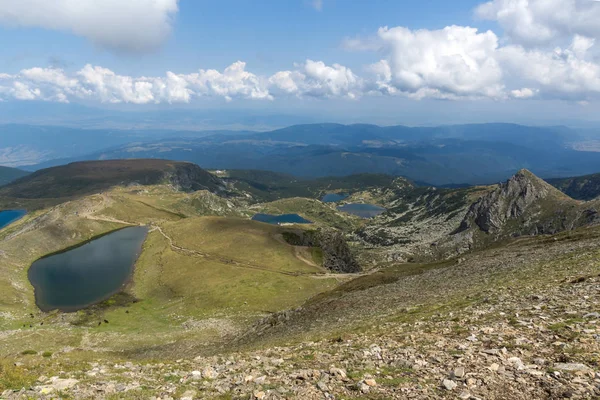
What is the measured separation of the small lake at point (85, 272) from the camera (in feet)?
333

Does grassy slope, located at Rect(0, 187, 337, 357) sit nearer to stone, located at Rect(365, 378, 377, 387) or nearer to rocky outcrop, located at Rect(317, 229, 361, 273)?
rocky outcrop, located at Rect(317, 229, 361, 273)

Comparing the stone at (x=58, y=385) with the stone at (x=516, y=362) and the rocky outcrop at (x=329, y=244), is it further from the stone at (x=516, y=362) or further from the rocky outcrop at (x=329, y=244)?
the rocky outcrop at (x=329, y=244)

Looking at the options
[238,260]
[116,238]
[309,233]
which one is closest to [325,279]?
[238,260]

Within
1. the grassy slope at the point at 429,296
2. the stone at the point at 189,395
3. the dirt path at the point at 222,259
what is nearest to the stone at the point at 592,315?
the grassy slope at the point at 429,296

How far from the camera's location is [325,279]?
101 metres

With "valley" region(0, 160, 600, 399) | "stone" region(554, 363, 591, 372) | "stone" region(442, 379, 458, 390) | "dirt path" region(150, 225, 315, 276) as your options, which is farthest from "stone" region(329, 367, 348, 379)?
"dirt path" region(150, 225, 315, 276)

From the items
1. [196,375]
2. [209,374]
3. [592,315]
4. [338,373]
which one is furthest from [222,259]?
[592,315]

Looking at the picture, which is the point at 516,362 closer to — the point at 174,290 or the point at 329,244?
the point at 174,290

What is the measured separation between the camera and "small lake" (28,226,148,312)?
101562 mm

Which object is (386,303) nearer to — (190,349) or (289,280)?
(190,349)

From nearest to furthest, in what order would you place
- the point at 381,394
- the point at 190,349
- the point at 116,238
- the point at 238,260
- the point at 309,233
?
1. the point at 381,394
2. the point at 190,349
3. the point at 238,260
4. the point at 309,233
5. the point at 116,238

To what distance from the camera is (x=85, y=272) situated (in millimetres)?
125312

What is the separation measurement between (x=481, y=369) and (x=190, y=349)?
1833 inches

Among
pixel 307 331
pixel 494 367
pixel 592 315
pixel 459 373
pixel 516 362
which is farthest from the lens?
pixel 307 331
